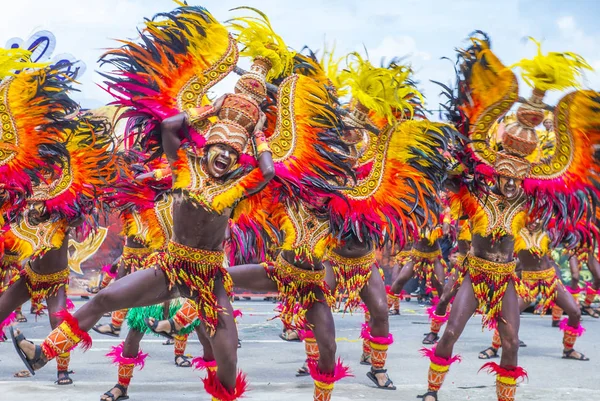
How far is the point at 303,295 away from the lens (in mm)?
5512

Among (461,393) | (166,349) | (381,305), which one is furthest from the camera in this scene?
(166,349)

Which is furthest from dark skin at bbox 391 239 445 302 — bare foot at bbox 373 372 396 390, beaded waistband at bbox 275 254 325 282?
beaded waistband at bbox 275 254 325 282

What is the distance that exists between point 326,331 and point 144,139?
1779 mm

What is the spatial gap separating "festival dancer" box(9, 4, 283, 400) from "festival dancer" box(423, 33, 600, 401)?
1700mm

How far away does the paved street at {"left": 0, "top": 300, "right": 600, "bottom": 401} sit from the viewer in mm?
6051

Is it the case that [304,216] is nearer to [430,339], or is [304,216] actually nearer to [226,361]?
[226,361]

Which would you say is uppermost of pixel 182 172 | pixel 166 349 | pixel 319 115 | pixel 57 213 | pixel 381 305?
pixel 319 115

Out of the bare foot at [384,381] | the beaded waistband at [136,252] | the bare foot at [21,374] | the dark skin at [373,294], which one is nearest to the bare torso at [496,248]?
the dark skin at [373,294]

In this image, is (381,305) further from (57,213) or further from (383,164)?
(57,213)

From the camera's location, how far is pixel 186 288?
464 cm

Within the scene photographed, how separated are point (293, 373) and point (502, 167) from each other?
279 centimetres

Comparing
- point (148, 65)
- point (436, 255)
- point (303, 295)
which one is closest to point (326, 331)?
point (303, 295)

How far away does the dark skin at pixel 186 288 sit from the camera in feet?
14.5

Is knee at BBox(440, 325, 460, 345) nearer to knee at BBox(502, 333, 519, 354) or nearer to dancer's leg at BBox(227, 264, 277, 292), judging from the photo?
knee at BBox(502, 333, 519, 354)
